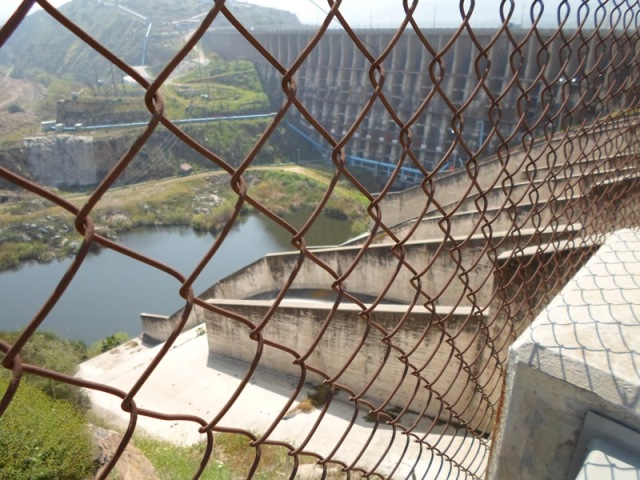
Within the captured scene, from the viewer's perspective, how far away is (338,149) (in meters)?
0.80

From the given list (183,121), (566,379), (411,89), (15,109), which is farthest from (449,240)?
(15,109)

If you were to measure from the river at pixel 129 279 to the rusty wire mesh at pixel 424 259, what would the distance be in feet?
23.0

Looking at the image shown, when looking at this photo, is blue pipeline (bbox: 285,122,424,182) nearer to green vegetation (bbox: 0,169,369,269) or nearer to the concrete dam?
the concrete dam

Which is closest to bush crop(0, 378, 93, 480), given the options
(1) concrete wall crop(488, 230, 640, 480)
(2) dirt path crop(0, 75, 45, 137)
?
(1) concrete wall crop(488, 230, 640, 480)

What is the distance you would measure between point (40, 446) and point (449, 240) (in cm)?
346

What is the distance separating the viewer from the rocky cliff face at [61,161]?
26234 mm

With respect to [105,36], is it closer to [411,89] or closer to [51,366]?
[411,89]

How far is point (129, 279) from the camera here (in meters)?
17.2

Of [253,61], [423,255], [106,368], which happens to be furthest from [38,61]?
[423,255]

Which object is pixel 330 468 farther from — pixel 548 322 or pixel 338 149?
pixel 338 149

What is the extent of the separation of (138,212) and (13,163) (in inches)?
372

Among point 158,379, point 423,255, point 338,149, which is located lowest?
point 158,379

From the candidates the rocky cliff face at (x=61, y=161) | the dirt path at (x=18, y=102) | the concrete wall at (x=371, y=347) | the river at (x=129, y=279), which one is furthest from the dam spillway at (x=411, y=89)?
the dirt path at (x=18, y=102)

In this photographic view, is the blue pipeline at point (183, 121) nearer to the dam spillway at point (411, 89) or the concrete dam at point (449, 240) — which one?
the dam spillway at point (411, 89)
